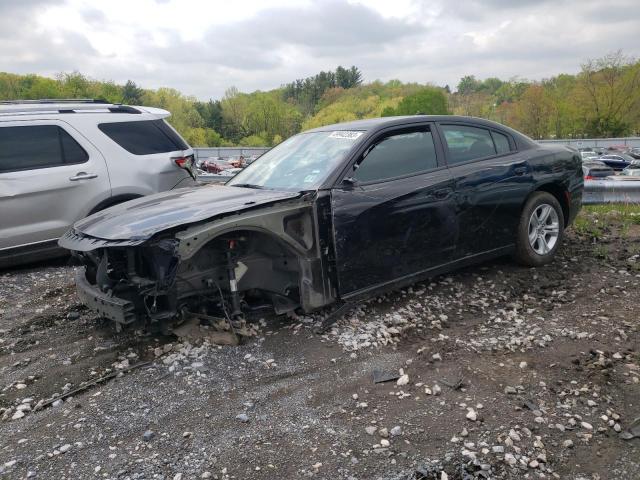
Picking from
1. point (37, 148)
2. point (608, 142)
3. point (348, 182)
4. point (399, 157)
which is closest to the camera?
point (348, 182)

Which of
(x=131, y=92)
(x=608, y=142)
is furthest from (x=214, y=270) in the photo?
(x=131, y=92)

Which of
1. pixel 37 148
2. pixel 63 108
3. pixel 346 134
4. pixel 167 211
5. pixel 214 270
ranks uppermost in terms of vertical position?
pixel 63 108

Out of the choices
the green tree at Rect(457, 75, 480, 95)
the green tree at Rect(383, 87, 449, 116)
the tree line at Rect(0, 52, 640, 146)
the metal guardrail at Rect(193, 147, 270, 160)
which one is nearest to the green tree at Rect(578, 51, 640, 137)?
the tree line at Rect(0, 52, 640, 146)

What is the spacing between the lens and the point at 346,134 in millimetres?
4875

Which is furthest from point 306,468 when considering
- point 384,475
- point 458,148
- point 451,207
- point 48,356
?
point 458,148

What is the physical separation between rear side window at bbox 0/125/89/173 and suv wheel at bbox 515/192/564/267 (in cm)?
491

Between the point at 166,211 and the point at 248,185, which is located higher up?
the point at 248,185

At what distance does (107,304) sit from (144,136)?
3.46 meters

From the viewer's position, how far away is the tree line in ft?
211

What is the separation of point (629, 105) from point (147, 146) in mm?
67626

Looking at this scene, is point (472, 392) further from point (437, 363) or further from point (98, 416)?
point (98, 416)

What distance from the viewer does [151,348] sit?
13.6 feet

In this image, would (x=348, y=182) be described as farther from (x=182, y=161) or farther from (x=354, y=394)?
(x=182, y=161)

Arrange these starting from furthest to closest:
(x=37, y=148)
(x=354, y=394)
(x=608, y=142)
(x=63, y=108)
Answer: (x=608, y=142) < (x=63, y=108) < (x=37, y=148) < (x=354, y=394)
